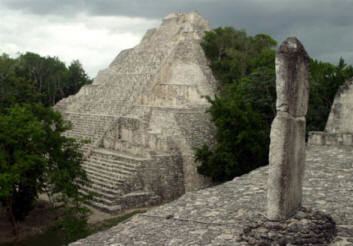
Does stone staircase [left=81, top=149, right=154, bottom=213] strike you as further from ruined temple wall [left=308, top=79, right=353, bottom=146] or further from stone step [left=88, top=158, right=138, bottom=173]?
ruined temple wall [left=308, top=79, right=353, bottom=146]

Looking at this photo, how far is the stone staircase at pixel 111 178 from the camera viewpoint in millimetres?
15719

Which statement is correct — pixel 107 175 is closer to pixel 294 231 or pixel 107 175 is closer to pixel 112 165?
pixel 112 165

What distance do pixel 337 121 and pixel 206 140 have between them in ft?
18.1

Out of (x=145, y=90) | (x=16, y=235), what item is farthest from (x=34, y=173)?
(x=145, y=90)

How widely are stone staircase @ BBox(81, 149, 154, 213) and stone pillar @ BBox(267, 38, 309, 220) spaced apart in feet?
30.0

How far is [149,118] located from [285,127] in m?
13.7

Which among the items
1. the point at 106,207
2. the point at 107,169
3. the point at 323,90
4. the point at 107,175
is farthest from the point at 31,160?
the point at 323,90

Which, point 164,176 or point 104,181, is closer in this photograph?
point 104,181

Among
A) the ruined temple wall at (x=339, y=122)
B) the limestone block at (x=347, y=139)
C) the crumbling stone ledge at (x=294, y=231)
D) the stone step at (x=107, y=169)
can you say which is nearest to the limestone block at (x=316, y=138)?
the ruined temple wall at (x=339, y=122)

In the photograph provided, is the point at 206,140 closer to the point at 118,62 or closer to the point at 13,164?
the point at 13,164

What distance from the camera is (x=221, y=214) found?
7438 millimetres

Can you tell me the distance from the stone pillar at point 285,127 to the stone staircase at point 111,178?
9.16m

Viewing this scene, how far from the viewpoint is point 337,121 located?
14.3 meters

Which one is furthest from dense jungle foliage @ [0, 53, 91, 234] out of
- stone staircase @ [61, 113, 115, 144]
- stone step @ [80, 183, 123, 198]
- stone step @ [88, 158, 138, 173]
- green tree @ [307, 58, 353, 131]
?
green tree @ [307, 58, 353, 131]
